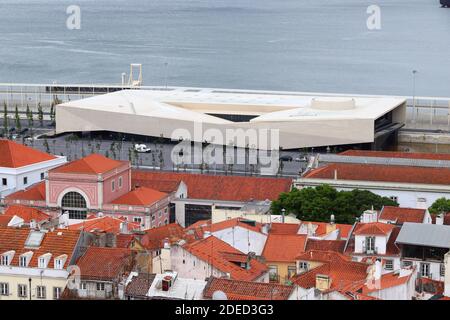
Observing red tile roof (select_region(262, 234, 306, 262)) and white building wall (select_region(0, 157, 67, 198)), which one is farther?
white building wall (select_region(0, 157, 67, 198))

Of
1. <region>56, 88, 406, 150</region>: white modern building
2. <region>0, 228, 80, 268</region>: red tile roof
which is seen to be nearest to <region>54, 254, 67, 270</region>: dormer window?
<region>0, 228, 80, 268</region>: red tile roof

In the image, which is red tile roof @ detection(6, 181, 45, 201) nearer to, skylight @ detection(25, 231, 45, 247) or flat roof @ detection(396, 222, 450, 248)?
skylight @ detection(25, 231, 45, 247)

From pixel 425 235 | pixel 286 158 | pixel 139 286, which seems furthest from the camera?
pixel 286 158

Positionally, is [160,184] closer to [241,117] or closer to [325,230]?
[325,230]

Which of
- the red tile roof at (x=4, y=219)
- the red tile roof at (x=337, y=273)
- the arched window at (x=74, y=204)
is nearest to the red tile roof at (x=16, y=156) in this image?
the arched window at (x=74, y=204)

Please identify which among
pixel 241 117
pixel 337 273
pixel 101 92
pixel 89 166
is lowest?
pixel 337 273

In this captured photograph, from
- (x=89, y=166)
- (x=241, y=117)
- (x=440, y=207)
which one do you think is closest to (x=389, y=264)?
(x=440, y=207)
